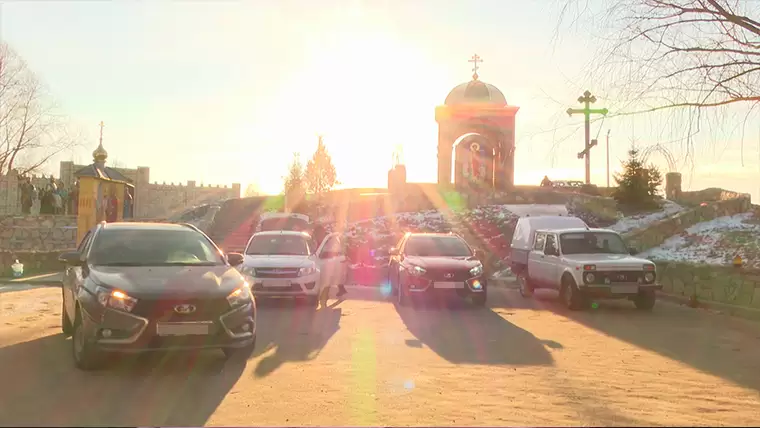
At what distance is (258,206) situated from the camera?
38.6 meters

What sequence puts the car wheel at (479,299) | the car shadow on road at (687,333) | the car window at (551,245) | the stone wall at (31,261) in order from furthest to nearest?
the stone wall at (31,261) < the car window at (551,245) < the car wheel at (479,299) < the car shadow on road at (687,333)

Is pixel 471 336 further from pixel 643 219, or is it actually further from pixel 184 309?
pixel 643 219

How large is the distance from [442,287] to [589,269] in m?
2.93

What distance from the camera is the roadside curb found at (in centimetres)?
1234

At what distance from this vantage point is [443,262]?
1375 centimetres

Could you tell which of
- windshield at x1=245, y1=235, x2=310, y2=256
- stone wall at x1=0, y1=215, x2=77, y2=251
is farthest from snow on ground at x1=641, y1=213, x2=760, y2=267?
stone wall at x1=0, y1=215, x2=77, y2=251

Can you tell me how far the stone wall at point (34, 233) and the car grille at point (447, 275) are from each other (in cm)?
2458

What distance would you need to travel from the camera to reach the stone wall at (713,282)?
13.2 m

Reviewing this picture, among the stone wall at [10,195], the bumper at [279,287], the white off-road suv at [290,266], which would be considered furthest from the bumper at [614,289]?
the stone wall at [10,195]

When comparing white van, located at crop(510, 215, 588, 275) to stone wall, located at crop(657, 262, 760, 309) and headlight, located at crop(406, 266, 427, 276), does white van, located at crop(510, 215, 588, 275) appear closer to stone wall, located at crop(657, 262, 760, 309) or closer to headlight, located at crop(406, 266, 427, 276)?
stone wall, located at crop(657, 262, 760, 309)

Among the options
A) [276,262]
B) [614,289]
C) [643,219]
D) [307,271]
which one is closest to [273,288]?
[276,262]

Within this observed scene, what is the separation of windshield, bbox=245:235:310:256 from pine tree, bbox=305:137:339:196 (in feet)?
163

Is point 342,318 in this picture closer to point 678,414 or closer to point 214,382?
point 214,382

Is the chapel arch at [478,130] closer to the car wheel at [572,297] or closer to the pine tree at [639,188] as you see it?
the pine tree at [639,188]
